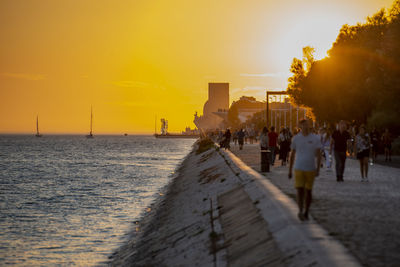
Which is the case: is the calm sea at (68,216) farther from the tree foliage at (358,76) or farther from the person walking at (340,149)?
the tree foliage at (358,76)

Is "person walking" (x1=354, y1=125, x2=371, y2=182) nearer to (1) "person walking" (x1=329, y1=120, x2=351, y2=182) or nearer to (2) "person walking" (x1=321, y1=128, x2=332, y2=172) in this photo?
(1) "person walking" (x1=329, y1=120, x2=351, y2=182)

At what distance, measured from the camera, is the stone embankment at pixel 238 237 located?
348 inches

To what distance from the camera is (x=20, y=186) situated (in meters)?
43.8

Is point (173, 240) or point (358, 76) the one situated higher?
point (358, 76)

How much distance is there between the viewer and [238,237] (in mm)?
11852

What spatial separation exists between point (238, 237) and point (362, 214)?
264cm

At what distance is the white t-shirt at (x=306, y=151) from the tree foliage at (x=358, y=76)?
93.3ft

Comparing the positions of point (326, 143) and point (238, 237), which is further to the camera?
point (326, 143)

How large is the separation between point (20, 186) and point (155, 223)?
2504cm

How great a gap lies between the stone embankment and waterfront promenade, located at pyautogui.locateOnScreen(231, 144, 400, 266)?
0.38m

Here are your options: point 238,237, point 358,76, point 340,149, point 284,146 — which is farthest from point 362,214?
point 358,76

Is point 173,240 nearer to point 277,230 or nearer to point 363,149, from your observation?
point 277,230

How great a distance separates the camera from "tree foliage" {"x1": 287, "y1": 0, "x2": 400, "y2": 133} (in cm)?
3922

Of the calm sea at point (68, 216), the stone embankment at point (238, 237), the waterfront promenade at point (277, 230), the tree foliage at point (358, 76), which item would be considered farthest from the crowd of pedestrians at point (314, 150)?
the calm sea at point (68, 216)
